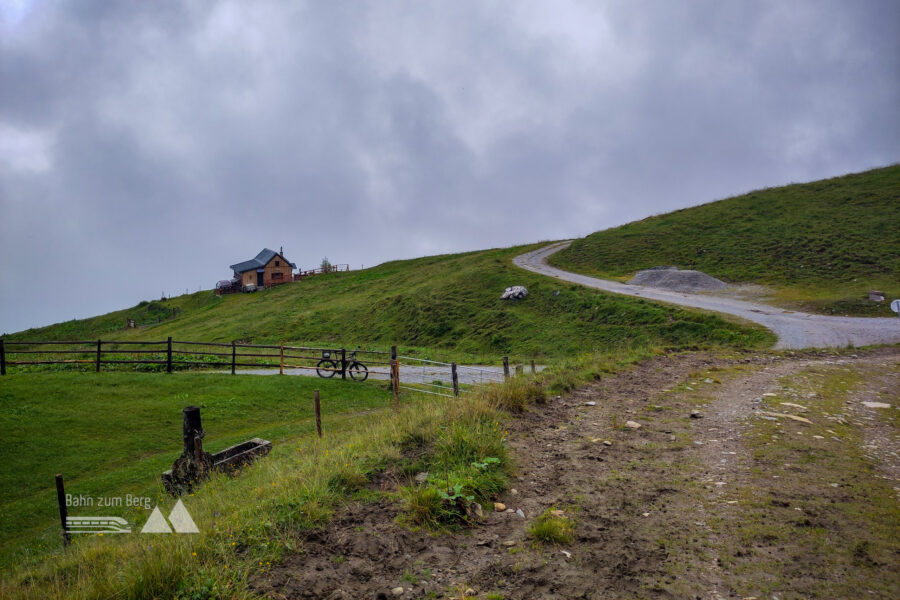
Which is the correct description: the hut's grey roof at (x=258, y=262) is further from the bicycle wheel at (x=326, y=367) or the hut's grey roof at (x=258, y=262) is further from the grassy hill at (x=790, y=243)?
the bicycle wheel at (x=326, y=367)

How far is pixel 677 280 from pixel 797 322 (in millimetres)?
12034

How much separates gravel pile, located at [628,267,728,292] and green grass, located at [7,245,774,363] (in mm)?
6674

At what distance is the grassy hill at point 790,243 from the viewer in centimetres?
2655

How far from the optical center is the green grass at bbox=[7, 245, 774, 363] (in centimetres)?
2220

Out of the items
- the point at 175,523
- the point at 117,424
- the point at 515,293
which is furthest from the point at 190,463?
the point at 515,293

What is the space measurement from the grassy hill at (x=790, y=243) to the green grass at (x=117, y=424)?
25.7 m

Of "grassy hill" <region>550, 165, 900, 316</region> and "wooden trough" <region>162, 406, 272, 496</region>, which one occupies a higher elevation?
"grassy hill" <region>550, 165, 900, 316</region>

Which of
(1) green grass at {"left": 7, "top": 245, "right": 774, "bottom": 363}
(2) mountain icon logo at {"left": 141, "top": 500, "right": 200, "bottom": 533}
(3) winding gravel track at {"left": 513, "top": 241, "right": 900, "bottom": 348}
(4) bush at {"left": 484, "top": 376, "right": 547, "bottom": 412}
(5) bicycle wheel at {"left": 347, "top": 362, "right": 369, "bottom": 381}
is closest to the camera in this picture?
(2) mountain icon logo at {"left": 141, "top": 500, "right": 200, "bottom": 533}

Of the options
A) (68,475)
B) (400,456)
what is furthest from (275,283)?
(400,456)

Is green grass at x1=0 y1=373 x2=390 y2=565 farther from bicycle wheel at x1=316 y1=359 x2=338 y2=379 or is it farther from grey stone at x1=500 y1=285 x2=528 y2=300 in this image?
grey stone at x1=500 y1=285 x2=528 y2=300

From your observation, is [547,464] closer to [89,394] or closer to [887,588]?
[887,588]

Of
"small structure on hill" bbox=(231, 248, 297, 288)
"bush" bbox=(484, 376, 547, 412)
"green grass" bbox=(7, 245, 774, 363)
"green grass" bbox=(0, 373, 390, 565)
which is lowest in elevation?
"green grass" bbox=(0, 373, 390, 565)

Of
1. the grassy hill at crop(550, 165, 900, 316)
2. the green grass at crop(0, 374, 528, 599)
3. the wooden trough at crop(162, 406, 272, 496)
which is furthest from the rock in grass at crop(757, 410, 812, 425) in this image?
the grassy hill at crop(550, 165, 900, 316)

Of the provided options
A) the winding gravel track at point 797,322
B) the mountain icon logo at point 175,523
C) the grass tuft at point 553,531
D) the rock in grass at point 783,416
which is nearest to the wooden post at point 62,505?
the mountain icon logo at point 175,523
